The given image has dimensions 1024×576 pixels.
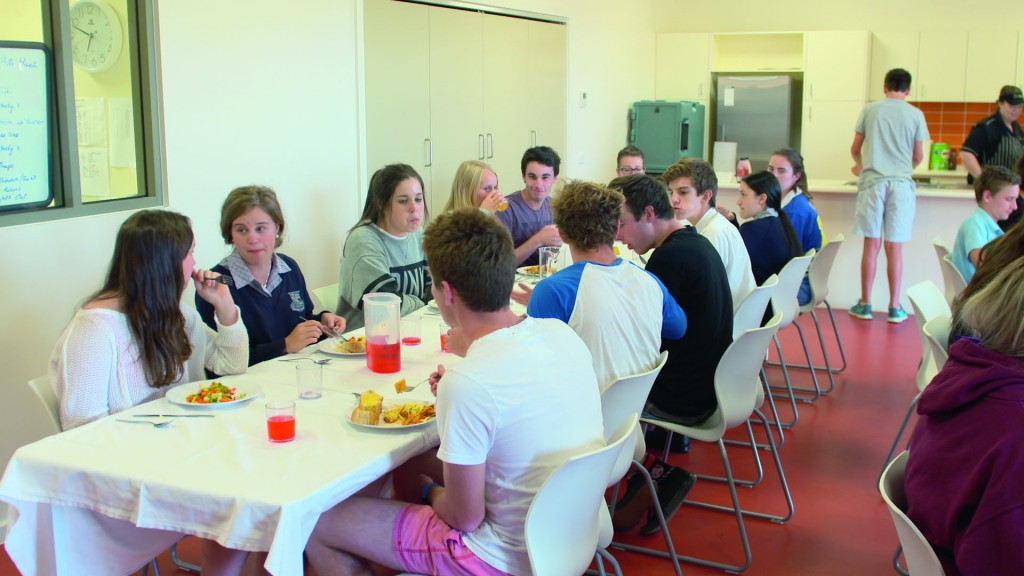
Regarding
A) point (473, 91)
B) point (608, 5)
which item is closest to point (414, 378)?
point (473, 91)

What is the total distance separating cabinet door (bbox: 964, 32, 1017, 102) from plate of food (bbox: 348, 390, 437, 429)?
752 centimetres

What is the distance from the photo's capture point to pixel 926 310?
3.55 meters

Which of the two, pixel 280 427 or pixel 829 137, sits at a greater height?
pixel 829 137

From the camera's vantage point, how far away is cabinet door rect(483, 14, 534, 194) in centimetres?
655

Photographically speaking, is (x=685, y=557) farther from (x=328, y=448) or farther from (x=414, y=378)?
(x=328, y=448)

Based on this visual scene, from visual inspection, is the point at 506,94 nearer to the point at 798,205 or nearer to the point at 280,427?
the point at 798,205

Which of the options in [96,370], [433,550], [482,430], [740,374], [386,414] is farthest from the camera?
[740,374]

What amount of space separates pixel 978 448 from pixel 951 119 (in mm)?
7842

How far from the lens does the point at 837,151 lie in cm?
865

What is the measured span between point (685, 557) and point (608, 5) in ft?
19.3

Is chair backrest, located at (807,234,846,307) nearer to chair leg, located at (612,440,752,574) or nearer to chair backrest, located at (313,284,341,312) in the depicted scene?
chair leg, located at (612,440,752,574)

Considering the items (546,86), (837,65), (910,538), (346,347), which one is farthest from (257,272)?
(837,65)

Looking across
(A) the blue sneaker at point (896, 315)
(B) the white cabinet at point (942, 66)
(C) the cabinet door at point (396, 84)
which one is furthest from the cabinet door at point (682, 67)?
(C) the cabinet door at point (396, 84)

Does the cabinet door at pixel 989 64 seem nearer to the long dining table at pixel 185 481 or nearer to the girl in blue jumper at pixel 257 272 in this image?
the girl in blue jumper at pixel 257 272
